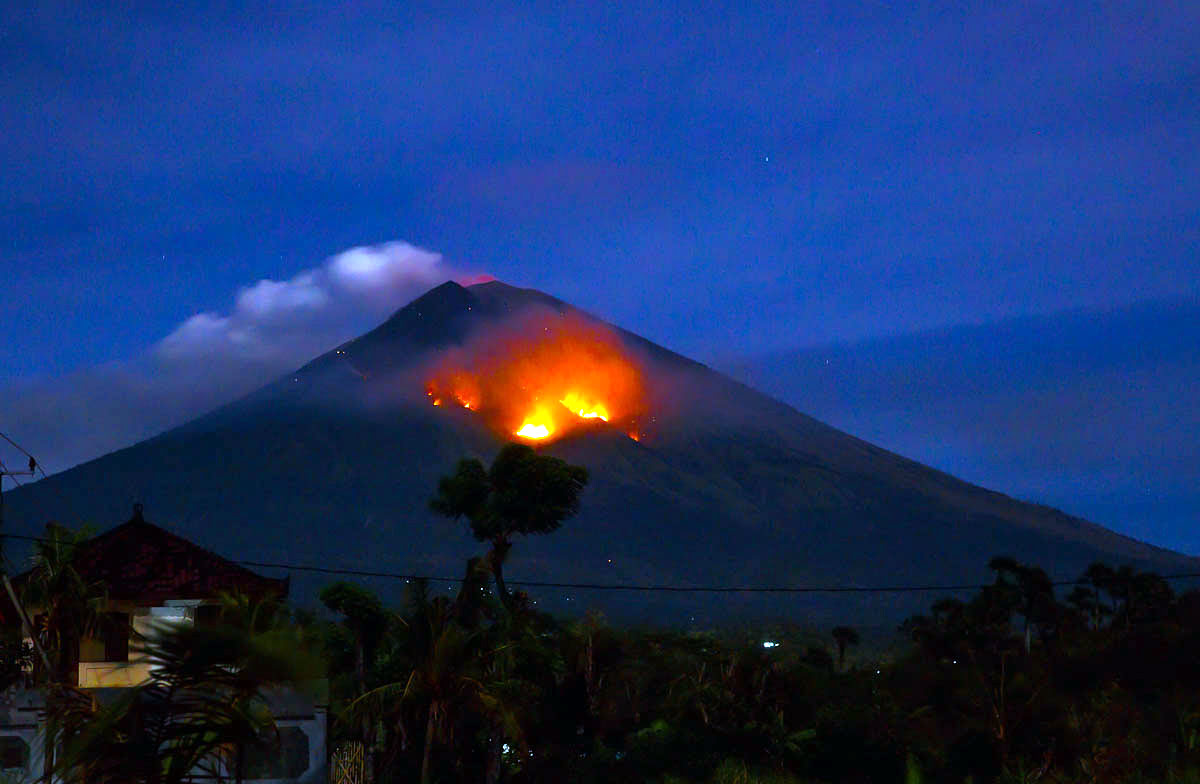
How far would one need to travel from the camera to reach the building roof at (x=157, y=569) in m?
38.2

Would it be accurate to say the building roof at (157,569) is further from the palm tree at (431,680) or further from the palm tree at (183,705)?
the palm tree at (183,705)

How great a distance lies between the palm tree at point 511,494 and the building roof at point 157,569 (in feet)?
29.5

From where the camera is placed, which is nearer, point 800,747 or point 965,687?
point 800,747

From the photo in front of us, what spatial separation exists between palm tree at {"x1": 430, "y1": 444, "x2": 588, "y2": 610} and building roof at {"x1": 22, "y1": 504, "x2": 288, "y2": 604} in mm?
8989

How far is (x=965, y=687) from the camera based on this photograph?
53.7 m

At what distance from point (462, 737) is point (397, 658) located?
27.0 feet

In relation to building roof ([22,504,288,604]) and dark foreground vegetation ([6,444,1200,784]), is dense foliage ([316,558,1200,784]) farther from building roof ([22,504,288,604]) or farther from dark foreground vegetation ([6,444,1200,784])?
building roof ([22,504,288,604])

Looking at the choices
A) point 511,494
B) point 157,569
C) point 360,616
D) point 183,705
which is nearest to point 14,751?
point 183,705

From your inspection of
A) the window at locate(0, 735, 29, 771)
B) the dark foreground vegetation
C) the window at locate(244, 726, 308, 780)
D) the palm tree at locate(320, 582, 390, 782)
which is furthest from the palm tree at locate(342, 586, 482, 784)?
the window at locate(0, 735, 29, 771)

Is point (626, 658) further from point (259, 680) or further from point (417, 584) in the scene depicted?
point (259, 680)

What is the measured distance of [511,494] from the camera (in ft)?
152

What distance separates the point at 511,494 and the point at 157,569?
11.8 metres

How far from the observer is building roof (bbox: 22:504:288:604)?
38250 mm

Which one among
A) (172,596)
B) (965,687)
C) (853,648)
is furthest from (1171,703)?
(853,648)
